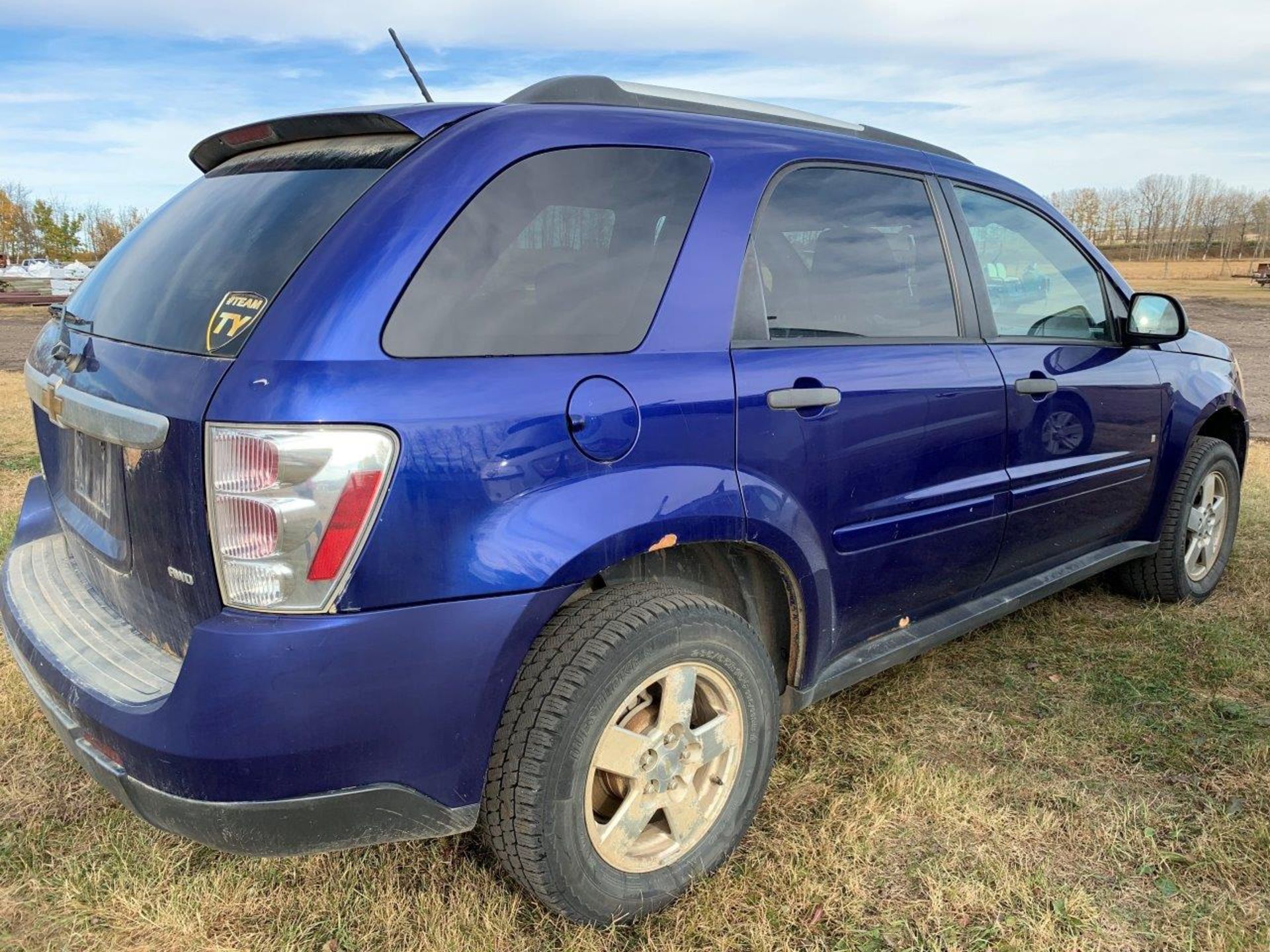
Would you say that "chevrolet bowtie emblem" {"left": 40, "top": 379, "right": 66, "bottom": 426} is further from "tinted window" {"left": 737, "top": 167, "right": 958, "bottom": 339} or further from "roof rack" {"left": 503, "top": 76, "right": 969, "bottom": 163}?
"tinted window" {"left": 737, "top": 167, "right": 958, "bottom": 339}

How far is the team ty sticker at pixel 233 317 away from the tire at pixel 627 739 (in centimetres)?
84

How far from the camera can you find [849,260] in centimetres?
269

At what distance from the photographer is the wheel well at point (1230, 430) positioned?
165 inches

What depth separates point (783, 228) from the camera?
2.47 meters

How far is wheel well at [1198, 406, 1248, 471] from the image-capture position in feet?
13.8

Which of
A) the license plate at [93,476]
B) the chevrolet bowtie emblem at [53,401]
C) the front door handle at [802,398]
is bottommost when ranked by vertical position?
the license plate at [93,476]

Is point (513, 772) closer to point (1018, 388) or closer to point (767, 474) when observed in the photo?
point (767, 474)

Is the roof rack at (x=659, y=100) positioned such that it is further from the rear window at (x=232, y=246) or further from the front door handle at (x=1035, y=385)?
the front door handle at (x=1035, y=385)

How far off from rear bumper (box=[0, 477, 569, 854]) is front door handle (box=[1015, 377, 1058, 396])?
181 cm

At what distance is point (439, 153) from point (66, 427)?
3.62 feet

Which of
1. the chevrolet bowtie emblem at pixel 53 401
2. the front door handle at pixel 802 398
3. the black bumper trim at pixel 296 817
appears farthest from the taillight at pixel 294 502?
the front door handle at pixel 802 398

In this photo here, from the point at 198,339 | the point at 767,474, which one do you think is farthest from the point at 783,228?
the point at 198,339

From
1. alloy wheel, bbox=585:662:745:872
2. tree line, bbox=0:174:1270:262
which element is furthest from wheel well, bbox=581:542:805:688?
tree line, bbox=0:174:1270:262

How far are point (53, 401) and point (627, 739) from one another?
5.07 ft
